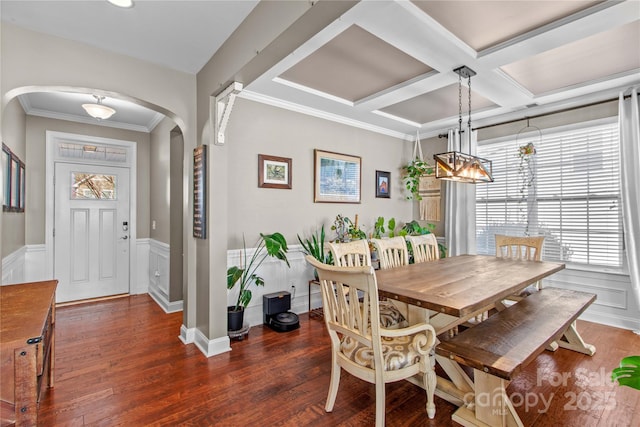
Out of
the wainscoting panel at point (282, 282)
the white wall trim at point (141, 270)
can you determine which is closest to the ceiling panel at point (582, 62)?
the wainscoting panel at point (282, 282)

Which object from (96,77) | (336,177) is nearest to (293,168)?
(336,177)

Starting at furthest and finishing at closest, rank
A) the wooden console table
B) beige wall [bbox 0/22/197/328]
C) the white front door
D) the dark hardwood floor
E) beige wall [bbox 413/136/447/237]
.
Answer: beige wall [bbox 413/136/447/237] < the white front door < beige wall [bbox 0/22/197/328] < the dark hardwood floor < the wooden console table

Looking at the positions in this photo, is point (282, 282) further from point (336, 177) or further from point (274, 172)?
point (336, 177)

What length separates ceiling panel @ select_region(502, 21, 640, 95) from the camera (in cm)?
238

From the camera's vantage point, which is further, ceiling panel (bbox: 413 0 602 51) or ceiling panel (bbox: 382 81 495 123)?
ceiling panel (bbox: 382 81 495 123)

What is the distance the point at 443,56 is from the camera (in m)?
2.47

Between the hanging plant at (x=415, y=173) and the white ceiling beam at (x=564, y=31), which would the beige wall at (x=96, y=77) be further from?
the hanging plant at (x=415, y=173)

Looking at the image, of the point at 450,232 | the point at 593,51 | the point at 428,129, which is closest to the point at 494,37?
the point at 593,51

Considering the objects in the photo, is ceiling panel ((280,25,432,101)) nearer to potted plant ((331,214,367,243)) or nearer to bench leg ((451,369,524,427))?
potted plant ((331,214,367,243))

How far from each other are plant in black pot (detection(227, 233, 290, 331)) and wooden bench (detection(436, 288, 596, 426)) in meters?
1.84

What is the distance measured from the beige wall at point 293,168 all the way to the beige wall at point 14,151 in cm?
188

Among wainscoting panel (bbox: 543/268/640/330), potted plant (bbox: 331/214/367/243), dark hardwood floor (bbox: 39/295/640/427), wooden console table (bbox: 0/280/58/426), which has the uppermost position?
potted plant (bbox: 331/214/367/243)

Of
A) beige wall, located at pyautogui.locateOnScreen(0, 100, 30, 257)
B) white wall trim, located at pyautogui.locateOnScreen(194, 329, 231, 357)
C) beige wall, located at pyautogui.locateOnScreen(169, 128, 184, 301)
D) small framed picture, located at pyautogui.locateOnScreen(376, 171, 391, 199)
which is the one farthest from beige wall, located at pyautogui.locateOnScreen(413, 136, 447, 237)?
beige wall, located at pyautogui.locateOnScreen(0, 100, 30, 257)

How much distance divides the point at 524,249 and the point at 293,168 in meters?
2.94
